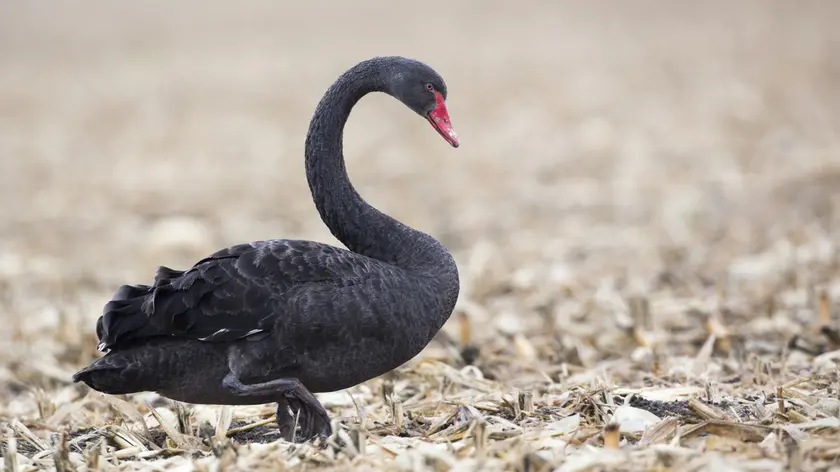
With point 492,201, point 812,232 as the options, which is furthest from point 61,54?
point 812,232

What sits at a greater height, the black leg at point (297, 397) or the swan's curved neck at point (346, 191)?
the swan's curved neck at point (346, 191)

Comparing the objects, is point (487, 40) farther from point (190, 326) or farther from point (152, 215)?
point (190, 326)

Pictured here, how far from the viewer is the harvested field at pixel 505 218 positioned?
4.45 meters

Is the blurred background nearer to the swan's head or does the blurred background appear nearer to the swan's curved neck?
the swan's curved neck

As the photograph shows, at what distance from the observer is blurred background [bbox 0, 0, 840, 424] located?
25.9ft

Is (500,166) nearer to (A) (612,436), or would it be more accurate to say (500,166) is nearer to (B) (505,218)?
(B) (505,218)

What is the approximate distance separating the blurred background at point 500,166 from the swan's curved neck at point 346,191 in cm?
163

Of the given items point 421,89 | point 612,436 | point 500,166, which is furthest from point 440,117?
point 500,166

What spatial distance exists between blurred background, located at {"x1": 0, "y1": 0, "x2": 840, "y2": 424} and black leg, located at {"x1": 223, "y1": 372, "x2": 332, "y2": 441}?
214cm

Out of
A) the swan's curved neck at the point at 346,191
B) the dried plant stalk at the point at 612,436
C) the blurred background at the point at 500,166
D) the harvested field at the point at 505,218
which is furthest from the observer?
the blurred background at the point at 500,166

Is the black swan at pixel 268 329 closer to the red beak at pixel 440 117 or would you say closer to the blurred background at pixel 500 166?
the red beak at pixel 440 117

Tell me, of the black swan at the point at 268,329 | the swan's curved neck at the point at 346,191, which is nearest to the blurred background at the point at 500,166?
the swan's curved neck at the point at 346,191

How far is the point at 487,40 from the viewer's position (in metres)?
22.8

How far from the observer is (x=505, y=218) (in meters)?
11.3
